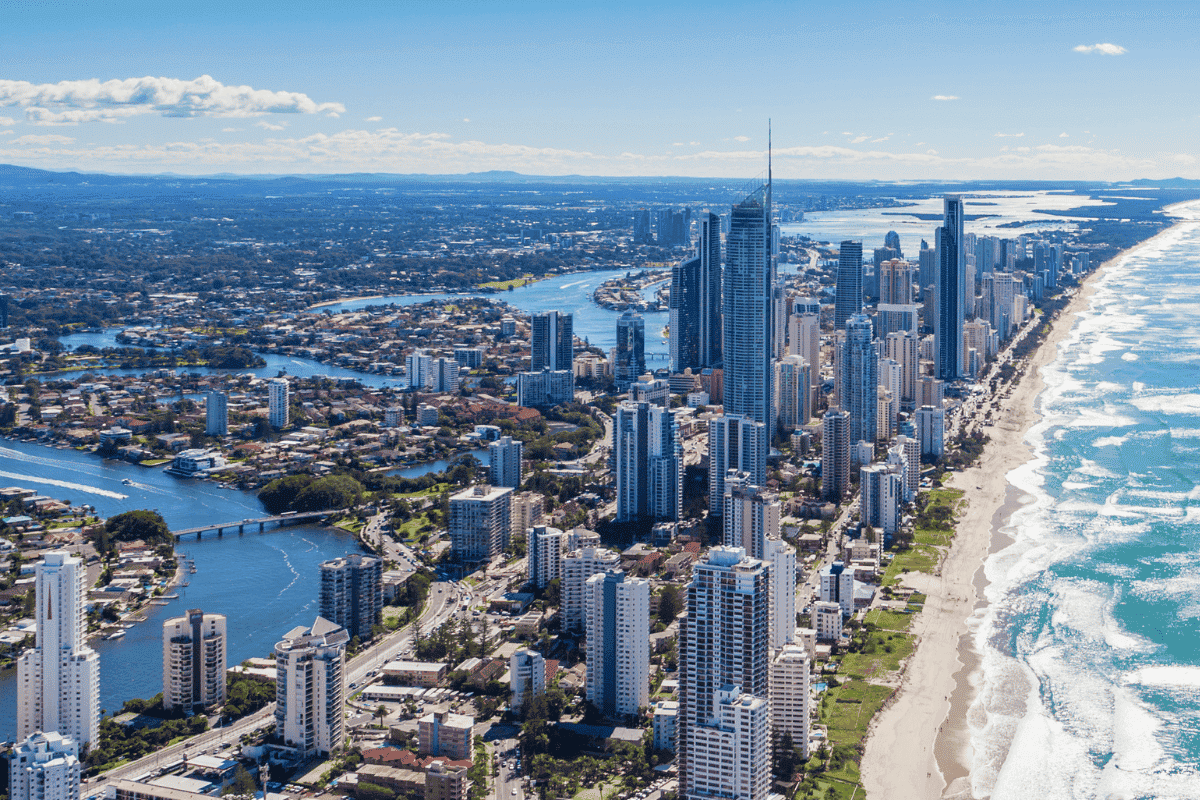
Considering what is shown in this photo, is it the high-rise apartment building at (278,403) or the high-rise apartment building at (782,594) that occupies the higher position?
the high-rise apartment building at (278,403)

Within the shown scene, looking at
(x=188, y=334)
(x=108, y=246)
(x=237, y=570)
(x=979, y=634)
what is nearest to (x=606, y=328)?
(x=188, y=334)

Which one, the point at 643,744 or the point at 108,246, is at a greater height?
the point at 108,246

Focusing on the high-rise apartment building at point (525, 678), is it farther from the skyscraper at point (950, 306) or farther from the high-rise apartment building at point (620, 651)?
the skyscraper at point (950, 306)

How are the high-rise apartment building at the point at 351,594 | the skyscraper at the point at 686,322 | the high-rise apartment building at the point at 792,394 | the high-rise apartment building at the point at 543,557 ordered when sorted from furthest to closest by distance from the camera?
the skyscraper at the point at 686,322 < the high-rise apartment building at the point at 792,394 < the high-rise apartment building at the point at 543,557 < the high-rise apartment building at the point at 351,594

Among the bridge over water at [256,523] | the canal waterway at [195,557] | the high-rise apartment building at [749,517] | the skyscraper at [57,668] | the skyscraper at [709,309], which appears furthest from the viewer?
the skyscraper at [709,309]

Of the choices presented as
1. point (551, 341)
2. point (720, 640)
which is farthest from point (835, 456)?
point (551, 341)

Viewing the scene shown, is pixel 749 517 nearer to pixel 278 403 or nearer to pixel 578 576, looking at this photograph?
pixel 578 576

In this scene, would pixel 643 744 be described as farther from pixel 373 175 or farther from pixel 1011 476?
pixel 373 175

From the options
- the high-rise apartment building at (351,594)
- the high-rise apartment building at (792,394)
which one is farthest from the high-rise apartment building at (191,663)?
the high-rise apartment building at (792,394)
